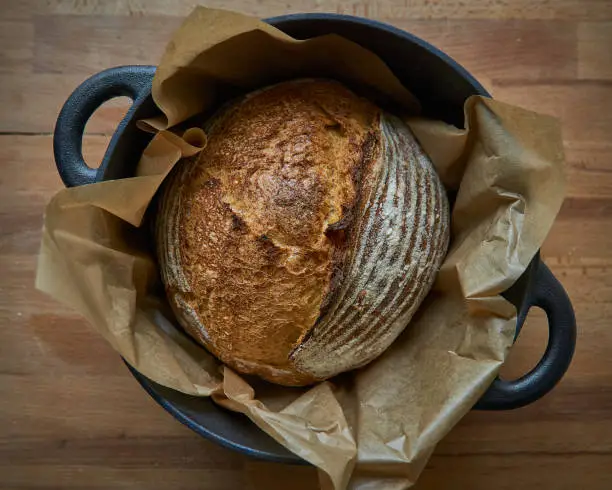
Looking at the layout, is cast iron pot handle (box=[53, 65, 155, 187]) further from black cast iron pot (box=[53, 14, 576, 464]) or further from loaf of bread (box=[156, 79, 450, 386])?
loaf of bread (box=[156, 79, 450, 386])

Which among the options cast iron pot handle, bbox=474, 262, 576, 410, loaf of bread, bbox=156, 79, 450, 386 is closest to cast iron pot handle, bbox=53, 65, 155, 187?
loaf of bread, bbox=156, 79, 450, 386

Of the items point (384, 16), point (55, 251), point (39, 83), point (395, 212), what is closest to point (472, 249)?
point (395, 212)

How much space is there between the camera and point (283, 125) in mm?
814

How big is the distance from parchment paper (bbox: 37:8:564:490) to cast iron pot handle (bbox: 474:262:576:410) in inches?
1.4

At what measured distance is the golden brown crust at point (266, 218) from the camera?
784 mm

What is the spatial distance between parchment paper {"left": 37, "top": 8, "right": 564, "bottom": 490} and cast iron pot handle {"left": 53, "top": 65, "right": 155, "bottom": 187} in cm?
4

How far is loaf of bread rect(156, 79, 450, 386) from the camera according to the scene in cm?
79

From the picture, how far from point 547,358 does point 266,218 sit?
37cm

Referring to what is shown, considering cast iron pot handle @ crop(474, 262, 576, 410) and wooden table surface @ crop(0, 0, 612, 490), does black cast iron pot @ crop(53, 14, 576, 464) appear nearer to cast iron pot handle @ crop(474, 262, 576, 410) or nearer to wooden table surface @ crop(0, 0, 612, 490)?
cast iron pot handle @ crop(474, 262, 576, 410)

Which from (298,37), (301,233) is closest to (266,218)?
(301,233)

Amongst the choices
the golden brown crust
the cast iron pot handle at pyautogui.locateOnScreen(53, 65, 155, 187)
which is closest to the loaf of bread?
the golden brown crust

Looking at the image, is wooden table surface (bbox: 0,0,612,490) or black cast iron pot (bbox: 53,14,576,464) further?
wooden table surface (bbox: 0,0,612,490)

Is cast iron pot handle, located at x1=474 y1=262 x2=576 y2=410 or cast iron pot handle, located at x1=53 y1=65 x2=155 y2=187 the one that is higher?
cast iron pot handle, located at x1=53 y1=65 x2=155 y2=187

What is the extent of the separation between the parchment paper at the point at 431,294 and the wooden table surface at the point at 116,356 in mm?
174
